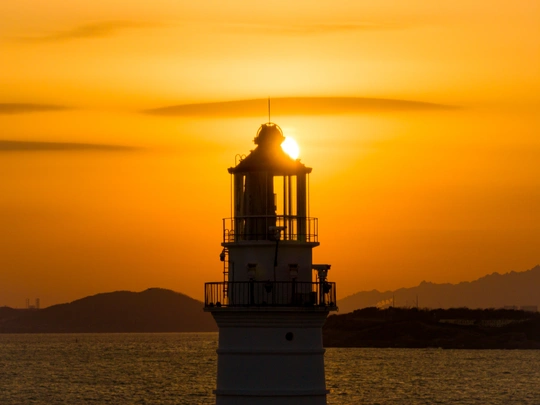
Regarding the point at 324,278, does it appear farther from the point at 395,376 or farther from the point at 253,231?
the point at 395,376

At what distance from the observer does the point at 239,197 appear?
88.3ft

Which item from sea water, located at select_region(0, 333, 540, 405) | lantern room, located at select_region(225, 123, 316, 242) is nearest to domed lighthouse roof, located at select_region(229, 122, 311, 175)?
lantern room, located at select_region(225, 123, 316, 242)

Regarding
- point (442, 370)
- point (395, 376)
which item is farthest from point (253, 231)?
point (442, 370)

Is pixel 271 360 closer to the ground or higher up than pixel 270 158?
closer to the ground

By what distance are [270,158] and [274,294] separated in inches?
111

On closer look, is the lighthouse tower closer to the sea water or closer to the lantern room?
the lantern room

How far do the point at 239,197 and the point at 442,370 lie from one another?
529ft

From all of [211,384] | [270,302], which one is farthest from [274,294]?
[211,384]

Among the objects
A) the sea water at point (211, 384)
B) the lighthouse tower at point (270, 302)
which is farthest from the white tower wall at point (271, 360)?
the sea water at point (211, 384)

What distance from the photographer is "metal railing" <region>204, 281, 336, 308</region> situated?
85.4 ft

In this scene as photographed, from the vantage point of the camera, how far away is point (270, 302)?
2605cm

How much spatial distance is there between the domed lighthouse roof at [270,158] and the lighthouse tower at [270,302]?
0.07ft

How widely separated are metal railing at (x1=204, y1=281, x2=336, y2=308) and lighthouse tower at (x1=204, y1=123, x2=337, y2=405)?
2cm

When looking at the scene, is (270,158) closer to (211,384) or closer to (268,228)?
(268,228)
